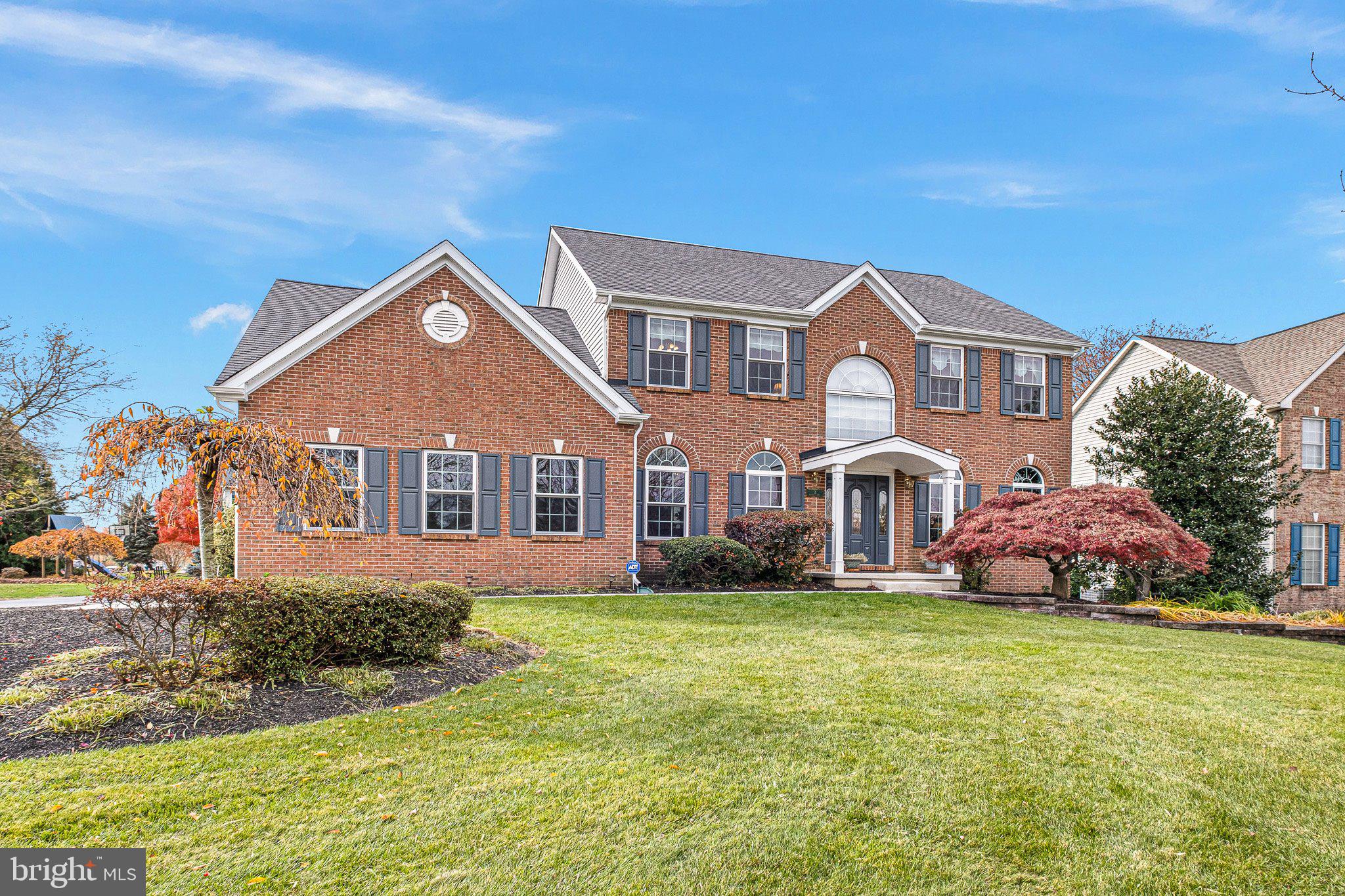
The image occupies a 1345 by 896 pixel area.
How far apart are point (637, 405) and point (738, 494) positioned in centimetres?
348

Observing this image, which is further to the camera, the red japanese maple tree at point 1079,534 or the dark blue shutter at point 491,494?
the dark blue shutter at point 491,494

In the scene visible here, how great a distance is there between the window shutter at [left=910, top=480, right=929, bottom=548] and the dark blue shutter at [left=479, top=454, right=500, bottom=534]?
10.3 meters

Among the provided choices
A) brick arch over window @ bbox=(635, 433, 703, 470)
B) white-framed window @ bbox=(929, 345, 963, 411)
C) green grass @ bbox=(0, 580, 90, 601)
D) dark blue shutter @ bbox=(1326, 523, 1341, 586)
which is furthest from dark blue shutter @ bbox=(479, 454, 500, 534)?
dark blue shutter @ bbox=(1326, 523, 1341, 586)

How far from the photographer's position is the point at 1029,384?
20984mm

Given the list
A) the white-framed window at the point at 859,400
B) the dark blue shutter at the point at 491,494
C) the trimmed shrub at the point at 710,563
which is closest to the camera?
the dark blue shutter at the point at 491,494

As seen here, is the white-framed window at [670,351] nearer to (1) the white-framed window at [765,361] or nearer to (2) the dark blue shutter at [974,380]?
(1) the white-framed window at [765,361]

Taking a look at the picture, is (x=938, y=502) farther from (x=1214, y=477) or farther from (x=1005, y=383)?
(x=1214, y=477)

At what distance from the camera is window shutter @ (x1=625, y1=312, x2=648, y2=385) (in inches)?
701

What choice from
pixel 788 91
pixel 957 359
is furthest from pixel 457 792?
pixel 957 359

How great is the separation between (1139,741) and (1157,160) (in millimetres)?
9652

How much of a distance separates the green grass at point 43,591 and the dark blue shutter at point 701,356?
12.4 m

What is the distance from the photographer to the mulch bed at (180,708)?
17.1 feet

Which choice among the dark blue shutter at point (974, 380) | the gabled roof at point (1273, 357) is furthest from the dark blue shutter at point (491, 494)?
the gabled roof at point (1273, 357)

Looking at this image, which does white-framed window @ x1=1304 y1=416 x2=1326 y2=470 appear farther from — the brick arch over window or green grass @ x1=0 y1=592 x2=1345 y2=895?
green grass @ x1=0 y1=592 x2=1345 y2=895
